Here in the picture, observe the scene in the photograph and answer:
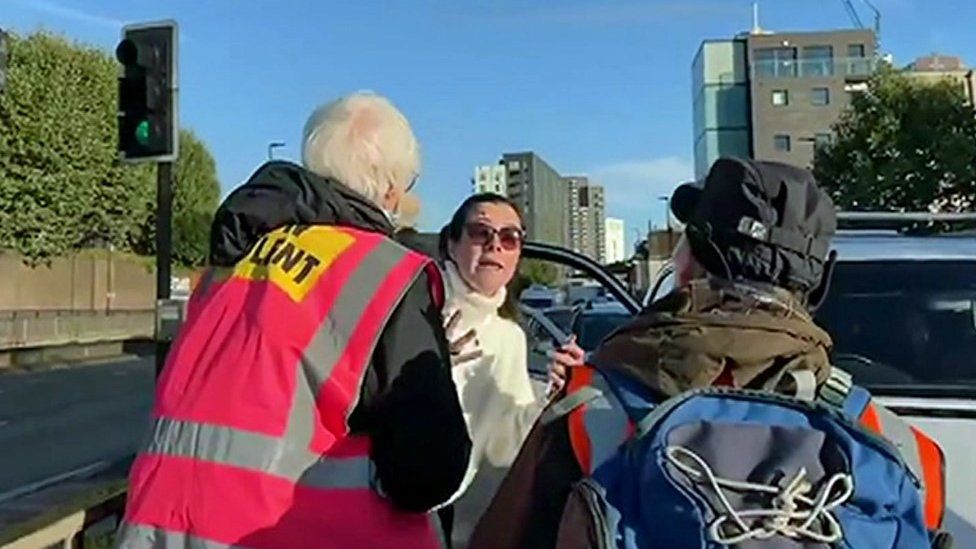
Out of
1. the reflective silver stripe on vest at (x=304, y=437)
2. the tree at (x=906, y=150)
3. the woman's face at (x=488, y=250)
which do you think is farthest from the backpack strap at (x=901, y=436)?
the tree at (x=906, y=150)

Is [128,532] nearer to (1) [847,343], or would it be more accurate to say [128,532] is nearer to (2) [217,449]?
(2) [217,449]

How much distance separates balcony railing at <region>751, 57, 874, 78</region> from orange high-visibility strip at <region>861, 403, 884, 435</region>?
268 feet

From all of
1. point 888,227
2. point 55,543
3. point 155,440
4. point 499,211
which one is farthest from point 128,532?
point 888,227

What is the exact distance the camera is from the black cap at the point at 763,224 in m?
2.01

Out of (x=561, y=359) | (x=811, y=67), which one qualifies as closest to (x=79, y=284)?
(x=561, y=359)

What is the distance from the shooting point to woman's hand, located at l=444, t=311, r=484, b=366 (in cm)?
367

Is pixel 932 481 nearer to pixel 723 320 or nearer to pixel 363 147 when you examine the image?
pixel 723 320

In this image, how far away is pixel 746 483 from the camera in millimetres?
1682

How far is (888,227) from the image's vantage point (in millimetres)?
5918

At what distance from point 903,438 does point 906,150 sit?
112 ft

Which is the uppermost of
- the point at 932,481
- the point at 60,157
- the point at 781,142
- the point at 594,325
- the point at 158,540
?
the point at 781,142

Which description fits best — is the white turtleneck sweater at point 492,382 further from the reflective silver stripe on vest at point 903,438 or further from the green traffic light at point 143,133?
the green traffic light at point 143,133

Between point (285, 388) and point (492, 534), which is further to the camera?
point (285, 388)

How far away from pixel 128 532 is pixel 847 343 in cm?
278
